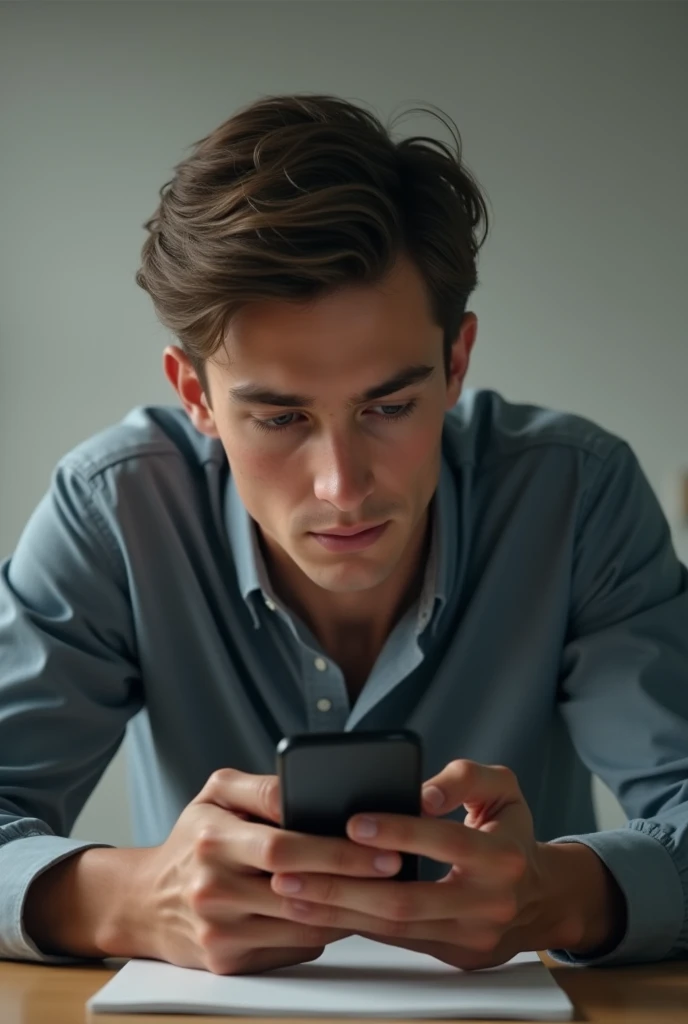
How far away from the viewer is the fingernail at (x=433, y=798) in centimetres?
95

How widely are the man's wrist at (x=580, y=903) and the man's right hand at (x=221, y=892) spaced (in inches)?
7.3

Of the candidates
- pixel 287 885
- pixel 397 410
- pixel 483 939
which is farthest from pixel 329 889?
pixel 397 410

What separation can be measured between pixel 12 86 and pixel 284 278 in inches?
68.4

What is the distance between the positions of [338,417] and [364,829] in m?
0.45

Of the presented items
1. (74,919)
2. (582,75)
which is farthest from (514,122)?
(74,919)

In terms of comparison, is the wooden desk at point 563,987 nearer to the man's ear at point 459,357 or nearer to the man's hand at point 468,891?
the man's hand at point 468,891

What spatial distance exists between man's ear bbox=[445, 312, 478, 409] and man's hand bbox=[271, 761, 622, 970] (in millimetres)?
560

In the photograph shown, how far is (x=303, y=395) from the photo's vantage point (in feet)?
3.95

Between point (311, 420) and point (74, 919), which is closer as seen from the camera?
point (74, 919)

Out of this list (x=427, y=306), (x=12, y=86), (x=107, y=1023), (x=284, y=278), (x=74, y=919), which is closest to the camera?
(x=107, y=1023)

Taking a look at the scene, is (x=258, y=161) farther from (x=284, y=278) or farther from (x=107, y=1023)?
(x=107, y=1023)

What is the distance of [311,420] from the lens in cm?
124

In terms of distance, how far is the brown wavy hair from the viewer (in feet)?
3.98

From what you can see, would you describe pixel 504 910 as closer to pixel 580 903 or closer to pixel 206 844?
pixel 580 903
